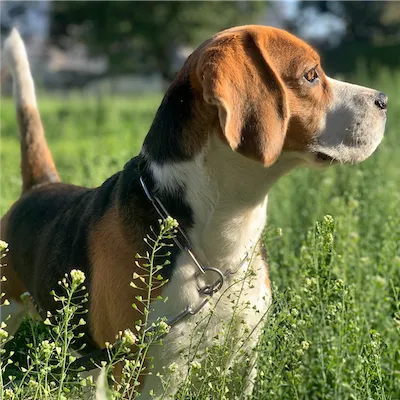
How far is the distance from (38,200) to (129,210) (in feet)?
3.41

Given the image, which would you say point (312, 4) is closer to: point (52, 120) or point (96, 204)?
point (52, 120)

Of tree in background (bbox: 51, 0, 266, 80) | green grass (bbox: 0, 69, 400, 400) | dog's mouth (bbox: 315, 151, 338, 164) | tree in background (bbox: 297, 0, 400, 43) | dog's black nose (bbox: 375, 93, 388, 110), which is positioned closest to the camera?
green grass (bbox: 0, 69, 400, 400)

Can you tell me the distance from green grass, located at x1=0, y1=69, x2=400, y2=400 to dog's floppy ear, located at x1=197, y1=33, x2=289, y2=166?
377 mm

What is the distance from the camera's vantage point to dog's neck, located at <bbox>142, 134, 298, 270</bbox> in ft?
8.73

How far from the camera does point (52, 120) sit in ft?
56.5

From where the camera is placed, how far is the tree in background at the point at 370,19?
41375 mm

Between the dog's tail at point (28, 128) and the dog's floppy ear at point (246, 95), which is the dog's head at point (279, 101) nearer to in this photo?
the dog's floppy ear at point (246, 95)

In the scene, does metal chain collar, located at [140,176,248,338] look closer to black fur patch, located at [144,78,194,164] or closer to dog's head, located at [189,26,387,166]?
black fur patch, located at [144,78,194,164]

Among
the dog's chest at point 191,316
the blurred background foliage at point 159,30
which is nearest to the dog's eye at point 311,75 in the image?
the dog's chest at point 191,316

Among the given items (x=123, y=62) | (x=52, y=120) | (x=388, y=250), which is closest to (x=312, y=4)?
(x=123, y=62)

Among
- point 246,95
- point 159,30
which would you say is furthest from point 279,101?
point 159,30

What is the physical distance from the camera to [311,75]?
8.96 feet

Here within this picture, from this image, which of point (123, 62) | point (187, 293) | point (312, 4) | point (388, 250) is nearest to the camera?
point (187, 293)

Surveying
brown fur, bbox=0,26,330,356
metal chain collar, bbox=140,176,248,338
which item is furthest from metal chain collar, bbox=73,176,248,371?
brown fur, bbox=0,26,330,356
